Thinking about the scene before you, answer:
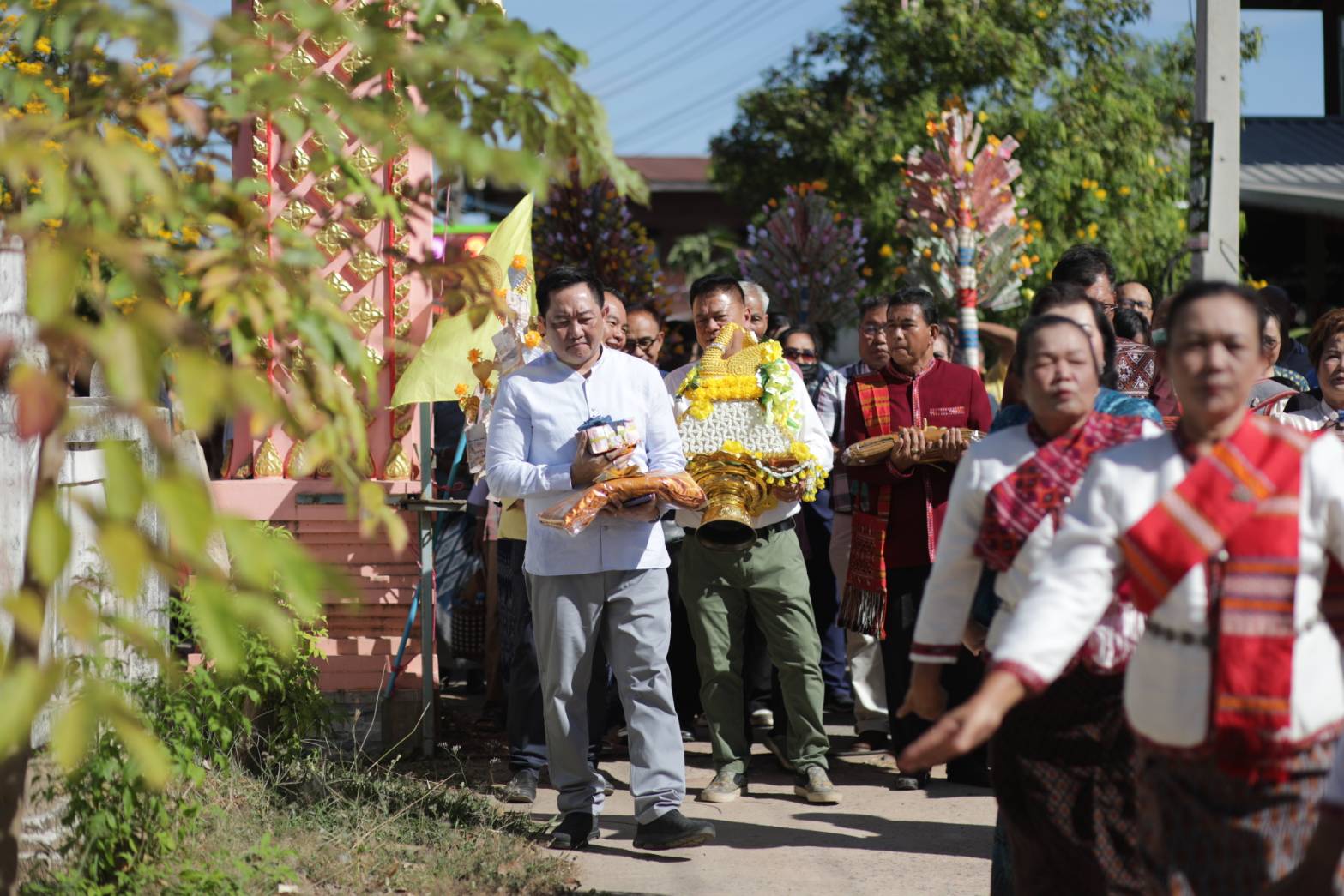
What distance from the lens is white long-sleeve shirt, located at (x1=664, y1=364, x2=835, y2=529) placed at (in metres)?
6.27

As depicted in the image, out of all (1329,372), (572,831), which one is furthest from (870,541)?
(1329,372)

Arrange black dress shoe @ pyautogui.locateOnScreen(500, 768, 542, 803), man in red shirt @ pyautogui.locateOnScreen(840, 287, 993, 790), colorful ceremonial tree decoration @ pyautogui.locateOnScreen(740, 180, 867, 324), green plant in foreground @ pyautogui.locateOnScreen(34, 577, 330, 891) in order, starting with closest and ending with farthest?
green plant in foreground @ pyautogui.locateOnScreen(34, 577, 330, 891) < black dress shoe @ pyautogui.locateOnScreen(500, 768, 542, 803) < man in red shirt @ pyautogui.locateOnScreen(840, 287, 993, 790) < colorful ceremonial tree decoration @ pyautogui.locateOnScreen(740, 180, 867, 324)

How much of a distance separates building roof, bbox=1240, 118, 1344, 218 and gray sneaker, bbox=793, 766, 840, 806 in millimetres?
10205

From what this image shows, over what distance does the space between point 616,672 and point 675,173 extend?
33.0m

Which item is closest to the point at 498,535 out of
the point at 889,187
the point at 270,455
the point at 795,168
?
the point at 270,455

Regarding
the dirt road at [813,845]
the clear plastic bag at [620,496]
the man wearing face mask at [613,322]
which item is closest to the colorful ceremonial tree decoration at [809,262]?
the man wearing face mask at [613,322]

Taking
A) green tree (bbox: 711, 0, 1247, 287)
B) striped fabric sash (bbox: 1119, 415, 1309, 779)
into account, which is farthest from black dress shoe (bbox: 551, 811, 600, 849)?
green tree (bbox: 711, 0, 1247, 287)

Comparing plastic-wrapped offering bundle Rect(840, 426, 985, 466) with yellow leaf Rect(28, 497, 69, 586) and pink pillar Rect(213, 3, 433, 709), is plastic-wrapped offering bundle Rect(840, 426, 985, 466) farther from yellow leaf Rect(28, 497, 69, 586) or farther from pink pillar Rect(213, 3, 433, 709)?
yellow leaf Rect(28, 497, 69, 586)

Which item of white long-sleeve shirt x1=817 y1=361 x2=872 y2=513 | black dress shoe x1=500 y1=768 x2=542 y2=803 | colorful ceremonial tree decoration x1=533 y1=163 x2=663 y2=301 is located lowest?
black dress shoe x1=500 y1=768 x2=542 y2=803

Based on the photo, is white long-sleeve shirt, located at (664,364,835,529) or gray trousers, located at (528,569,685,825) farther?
white long-sleeve shirt, located at (664,364,835,529)

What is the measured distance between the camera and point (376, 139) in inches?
106

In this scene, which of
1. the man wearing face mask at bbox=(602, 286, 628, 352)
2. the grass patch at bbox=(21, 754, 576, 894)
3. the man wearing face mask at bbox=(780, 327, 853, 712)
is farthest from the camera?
the man wearing face mask at bbox=(780, 327, 853, 712)

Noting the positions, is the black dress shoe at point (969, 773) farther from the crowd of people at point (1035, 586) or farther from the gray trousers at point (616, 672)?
the gray trousers at point (616, 672)

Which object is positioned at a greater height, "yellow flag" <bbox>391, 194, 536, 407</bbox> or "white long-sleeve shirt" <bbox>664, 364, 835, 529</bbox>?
"yellow flag" <bbox>391, 194, 536, 407</bbox>
